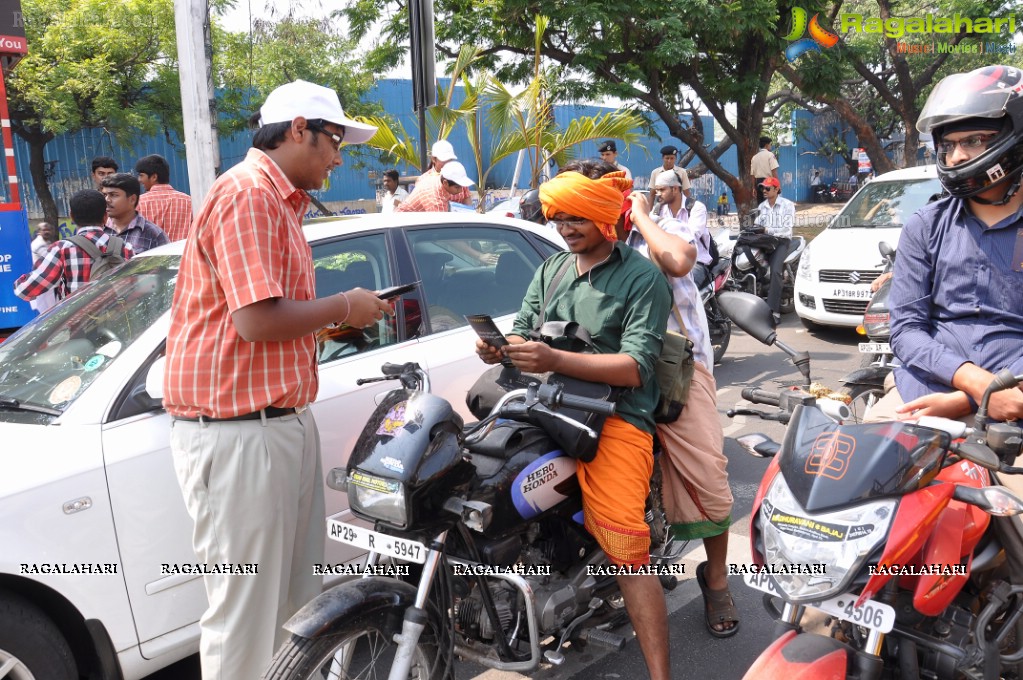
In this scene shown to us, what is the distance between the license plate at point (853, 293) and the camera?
8825 millimetres

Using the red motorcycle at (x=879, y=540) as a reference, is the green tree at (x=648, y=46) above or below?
above

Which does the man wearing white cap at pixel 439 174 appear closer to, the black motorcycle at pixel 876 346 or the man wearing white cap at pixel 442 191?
the man wearing white cap at pixel 442 191

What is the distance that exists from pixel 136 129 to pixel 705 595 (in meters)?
13.2

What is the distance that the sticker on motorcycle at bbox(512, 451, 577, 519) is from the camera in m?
2.72

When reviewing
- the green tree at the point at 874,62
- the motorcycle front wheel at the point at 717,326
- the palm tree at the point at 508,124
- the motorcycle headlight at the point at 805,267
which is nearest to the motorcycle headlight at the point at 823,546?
the motorcycle front wheel at the point at 717,326

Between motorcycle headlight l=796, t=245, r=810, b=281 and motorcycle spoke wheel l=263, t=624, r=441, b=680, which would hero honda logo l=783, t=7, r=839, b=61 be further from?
motorcycle spoke wheel l=263, t=624, r=441, b=680

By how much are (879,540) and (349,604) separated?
135 centimetres

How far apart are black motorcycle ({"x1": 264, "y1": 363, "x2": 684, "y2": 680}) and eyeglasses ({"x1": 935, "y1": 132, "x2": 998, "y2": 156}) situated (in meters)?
1.37

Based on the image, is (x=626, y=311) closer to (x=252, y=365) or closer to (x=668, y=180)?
(x=252, y=365)

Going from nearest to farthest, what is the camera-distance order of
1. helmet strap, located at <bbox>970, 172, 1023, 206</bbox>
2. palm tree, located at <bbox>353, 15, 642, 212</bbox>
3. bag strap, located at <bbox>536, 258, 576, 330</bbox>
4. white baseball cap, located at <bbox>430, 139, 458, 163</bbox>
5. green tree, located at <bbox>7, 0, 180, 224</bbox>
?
helmet strap, located at <bbox>970, 172, 1023, 206</bbox>
bag strap, located at <bbox>536, 258, 576, 330</bbox>
white baseball cap, located at <bbox>430, 139, 458, 163</bbox>
palm tree, located at <bbox>353, 15, 642, 212</bbox>
green tree, located at <bbox>7, 0, 180, 224</bbox>

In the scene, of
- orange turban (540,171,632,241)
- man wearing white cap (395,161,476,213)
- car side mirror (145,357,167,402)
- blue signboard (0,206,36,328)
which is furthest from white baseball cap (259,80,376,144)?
man wearing white cap (395,161,476,213)

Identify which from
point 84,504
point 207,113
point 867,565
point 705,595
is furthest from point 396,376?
point 207,113

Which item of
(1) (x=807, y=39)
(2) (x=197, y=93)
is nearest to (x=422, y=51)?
(2) (x=197, y=93)

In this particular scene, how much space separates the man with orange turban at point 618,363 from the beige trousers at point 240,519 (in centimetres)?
76
